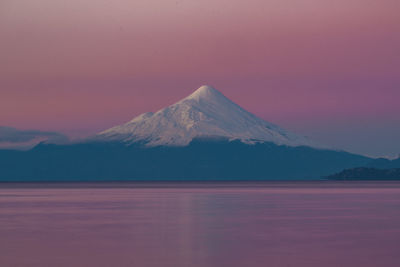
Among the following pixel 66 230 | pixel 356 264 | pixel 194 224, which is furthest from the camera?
pixel 194 224

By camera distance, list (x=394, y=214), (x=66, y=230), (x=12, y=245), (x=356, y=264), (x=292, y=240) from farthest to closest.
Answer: (x=394, y=214) → (x=66, y=230) → (x=292, y=240) → (x=12, y=245) → (x=356, y=264)

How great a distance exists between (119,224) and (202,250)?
1683 centimetres

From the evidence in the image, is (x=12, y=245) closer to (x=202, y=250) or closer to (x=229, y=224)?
(x=202, y=250)

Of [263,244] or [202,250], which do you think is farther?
[263,244]

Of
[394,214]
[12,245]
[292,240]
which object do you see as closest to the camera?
[12,245]

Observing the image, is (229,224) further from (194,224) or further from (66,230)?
(66,230)

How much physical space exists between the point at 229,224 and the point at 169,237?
9.50 meters

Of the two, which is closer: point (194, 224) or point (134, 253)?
point (134, 253)

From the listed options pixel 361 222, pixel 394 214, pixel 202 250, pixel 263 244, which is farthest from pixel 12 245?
pixel 394 214

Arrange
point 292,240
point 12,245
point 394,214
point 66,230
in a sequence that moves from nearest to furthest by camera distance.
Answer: point 12,245 < point 292,240 < point 66,230 < point 394,214

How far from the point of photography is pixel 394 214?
60875 millimetres

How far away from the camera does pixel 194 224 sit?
5022 cm

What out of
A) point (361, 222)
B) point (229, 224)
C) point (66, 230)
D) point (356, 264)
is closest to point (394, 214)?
point (361, 222)

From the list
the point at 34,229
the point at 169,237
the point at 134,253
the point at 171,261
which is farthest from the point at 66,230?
the point at 171,261
